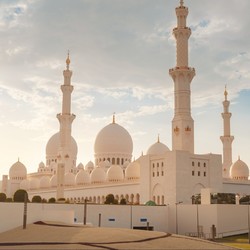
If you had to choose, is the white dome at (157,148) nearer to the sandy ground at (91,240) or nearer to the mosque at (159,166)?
the mosque at (159,166)

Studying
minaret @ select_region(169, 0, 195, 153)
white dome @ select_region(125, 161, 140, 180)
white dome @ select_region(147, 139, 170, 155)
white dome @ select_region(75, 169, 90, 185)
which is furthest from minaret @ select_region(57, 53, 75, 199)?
minaret @ select_region(169, 0, 195, 153)

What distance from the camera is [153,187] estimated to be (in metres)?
56.1

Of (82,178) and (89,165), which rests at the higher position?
(89,165)

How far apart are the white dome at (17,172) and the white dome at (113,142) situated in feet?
70.8

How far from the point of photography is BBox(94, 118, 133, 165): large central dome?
78.5 meters

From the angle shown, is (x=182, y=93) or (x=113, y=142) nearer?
(x=182, y=93)

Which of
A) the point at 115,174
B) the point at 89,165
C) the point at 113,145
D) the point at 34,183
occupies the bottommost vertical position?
the point at 34,183

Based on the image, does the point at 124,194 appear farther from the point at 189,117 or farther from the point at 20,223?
the point at 20,223

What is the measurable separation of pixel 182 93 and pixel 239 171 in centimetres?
1851

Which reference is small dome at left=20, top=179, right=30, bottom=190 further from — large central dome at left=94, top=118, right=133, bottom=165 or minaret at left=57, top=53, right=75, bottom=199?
large central dome at left=94, top=118, right=133, bottom=165

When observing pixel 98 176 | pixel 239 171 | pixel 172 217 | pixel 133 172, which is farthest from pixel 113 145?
pixel 172 217

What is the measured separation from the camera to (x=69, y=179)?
76188 millimetres

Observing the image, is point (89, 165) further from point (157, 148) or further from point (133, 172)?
point (133, 172)

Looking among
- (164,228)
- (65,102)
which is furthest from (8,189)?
(164,228)
